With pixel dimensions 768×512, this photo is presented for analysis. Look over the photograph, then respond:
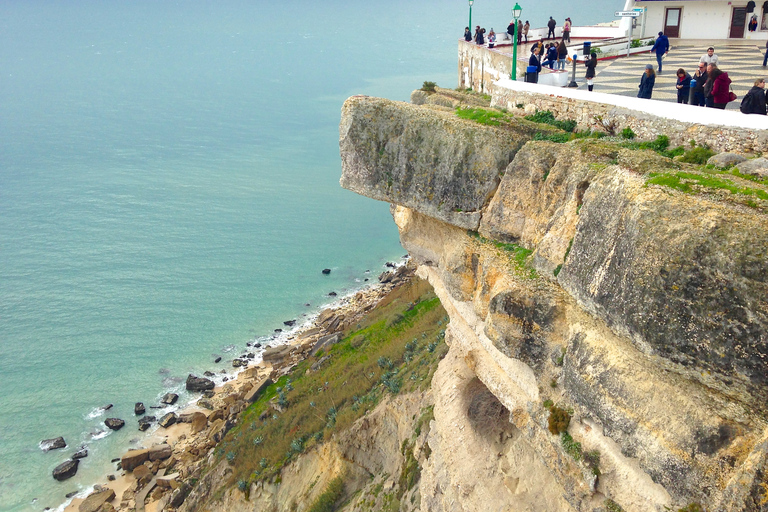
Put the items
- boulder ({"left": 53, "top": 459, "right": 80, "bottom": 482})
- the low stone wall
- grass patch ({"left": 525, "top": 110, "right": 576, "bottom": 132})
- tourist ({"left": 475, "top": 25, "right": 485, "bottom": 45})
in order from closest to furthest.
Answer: the low stone wall, grass patch ({"left": 525, "top": 110, "right": 576, "bottom": 132}), tourist ({"left": 475, "top": 25, "right": 485, "bottom": 45}), boulder ({"left": 53, "top": 459, "right": 80, "bottom": 482})

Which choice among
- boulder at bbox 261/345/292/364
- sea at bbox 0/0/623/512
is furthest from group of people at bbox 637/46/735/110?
sea at bbox 0/0/623/512

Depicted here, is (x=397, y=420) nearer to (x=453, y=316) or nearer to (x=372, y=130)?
(x=453, y=316)

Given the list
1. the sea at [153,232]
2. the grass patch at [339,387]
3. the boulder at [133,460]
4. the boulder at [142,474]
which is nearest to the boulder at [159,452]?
the boulder at [133,460]

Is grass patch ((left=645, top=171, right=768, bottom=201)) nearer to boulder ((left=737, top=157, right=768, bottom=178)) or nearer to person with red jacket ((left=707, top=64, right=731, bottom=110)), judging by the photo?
boulder ((left=737, top=157, right=768, bottom=178))

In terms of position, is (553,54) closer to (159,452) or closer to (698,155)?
(698,155)

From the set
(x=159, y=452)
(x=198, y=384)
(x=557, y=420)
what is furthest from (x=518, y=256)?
(x=198, y=384)

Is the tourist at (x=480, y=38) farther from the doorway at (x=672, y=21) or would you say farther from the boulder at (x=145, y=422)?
the boulder at (x=145, y=422)

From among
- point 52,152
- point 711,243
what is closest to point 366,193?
point 711,243
